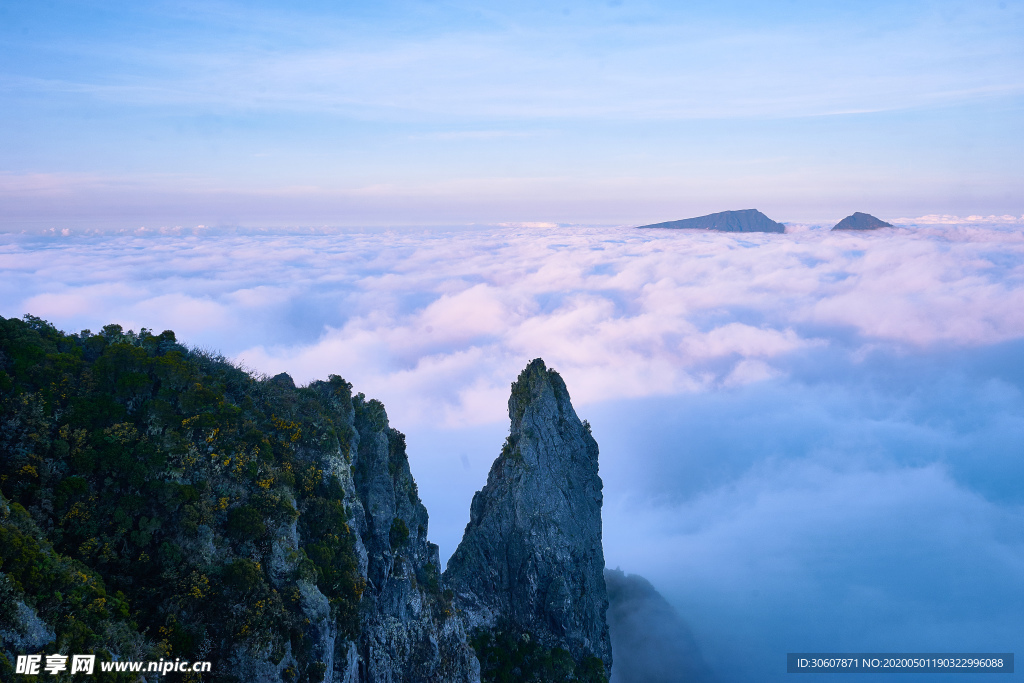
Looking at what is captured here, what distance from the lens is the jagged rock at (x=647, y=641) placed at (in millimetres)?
65500

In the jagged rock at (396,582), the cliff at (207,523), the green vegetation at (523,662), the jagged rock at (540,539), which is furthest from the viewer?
the jagged rock at (540,539)

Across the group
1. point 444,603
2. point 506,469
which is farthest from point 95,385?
point 506,469

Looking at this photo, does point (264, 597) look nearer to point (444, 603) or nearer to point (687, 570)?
point (444, 603)

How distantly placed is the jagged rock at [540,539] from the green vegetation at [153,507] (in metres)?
16.7

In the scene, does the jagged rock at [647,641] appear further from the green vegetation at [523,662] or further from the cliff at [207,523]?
the cliff at [207,523]

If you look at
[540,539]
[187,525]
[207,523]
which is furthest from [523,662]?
[187,525]

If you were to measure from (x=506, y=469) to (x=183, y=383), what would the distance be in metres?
23.0

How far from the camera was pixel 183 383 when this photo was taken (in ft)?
78.9

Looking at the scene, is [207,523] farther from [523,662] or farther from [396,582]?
[523,662]

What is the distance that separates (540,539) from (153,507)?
2480 cm

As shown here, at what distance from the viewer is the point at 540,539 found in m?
38.6

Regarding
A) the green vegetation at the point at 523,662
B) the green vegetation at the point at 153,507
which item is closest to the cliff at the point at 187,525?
the green vegetation at the point at 153,507

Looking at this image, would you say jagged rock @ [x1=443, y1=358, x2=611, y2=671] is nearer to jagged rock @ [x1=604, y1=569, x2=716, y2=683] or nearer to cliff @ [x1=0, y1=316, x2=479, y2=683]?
cliff @ [x1=0, y1=316, x2=479, y2=683]

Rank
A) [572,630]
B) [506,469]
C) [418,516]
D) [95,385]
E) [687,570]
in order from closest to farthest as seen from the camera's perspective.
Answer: [95,385]
[418,516]
[572,630]
[506,469]
[687,570]
